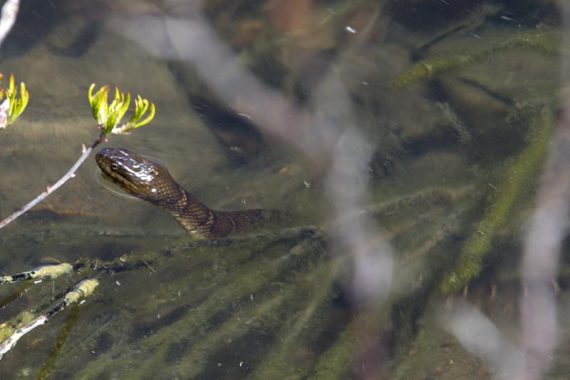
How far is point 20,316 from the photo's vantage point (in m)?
2.51

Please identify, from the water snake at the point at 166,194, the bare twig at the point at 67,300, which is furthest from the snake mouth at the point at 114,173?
the bare twig at the point at 67,300

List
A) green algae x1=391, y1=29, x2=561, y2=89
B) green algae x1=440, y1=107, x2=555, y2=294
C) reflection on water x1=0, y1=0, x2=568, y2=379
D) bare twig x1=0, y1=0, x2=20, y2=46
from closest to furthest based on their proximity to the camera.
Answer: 1. bare twig x1=0, y1=0, x2=20, y2=46
2. reflection on water x1=0, y1=0, x2=568, y2=379
3. green algae x1=440, y1=107, x2=555, y2=294
4. green algae x1=391, y1=29, x2=561, y2=89

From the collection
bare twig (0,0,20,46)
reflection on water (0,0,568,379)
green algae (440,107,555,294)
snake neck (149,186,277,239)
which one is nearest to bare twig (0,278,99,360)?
reflection on water (0,0,568,379)

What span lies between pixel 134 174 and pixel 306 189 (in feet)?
3.05

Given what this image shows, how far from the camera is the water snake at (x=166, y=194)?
3359mm

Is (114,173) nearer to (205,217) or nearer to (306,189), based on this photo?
(205,217)

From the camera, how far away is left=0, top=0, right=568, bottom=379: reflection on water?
2.68 metres

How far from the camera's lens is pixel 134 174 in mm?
3545

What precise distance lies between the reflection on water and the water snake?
71 millimetres

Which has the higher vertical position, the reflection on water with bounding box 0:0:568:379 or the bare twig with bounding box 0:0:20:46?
the bare twig with bounding box 0:0:20:46

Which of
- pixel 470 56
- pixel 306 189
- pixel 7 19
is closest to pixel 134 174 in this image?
pixel 306 189

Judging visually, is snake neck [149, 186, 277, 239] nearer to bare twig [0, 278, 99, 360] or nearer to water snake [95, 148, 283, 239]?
water snake [95, 148, 283, 239]

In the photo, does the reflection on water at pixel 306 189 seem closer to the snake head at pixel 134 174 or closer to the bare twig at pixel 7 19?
the snake head at pixel 134 174

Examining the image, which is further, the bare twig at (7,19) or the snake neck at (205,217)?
the snake neck at (205,217)
